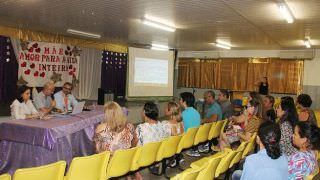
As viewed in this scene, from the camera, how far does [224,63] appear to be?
14.4 meters

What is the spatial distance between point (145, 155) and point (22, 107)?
265 centimetres

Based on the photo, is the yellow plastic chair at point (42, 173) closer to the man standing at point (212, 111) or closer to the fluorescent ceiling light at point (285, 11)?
the fluorescent ceiling light at point (285, 11)

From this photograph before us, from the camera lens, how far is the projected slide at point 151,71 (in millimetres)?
10602

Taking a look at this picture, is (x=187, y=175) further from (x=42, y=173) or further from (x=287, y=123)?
(x=287, y=123)

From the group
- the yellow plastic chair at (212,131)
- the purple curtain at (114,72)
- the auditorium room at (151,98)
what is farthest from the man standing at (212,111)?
the purple curtain at (114,72)

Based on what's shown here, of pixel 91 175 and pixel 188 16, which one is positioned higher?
pixel 188 16

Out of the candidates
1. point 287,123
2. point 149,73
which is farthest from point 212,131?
point 149,73

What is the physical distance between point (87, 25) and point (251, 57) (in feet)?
26.2

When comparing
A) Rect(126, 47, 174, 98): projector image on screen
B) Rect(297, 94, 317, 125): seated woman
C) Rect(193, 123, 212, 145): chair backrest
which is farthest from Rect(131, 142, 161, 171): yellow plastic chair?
Rect(126, 47, 174, 98): projector image on screen

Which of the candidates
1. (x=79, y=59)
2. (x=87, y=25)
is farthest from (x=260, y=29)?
(x=79, y=59)

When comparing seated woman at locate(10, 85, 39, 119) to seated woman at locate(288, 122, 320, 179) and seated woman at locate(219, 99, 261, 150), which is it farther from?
seated woman at locate(288, 122, 320, 179)

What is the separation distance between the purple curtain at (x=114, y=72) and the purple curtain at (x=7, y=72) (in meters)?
3.92

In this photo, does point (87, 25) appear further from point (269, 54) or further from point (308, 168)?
point (269, 54)

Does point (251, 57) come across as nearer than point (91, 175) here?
No
